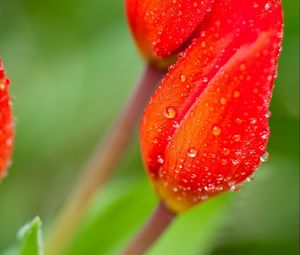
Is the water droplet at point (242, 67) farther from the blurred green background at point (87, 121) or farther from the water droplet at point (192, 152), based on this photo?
the blurred green background at point (87, 121)

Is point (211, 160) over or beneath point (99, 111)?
over

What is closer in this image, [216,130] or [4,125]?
[216,130]

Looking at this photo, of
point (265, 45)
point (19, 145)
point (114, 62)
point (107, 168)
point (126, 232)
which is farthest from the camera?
point (114, 62)

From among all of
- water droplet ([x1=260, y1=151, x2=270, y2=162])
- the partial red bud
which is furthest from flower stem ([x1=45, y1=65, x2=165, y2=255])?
water droplet ([x1=260, y1=151, x2=270, y2=162])

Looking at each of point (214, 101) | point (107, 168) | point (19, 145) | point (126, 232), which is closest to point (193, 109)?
point (214, 101)

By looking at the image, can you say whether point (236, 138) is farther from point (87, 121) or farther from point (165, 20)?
point (87, 121)

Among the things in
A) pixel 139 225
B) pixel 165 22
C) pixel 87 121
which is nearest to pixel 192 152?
pixel 165 22

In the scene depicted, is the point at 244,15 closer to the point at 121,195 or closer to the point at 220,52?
the point at 220,52

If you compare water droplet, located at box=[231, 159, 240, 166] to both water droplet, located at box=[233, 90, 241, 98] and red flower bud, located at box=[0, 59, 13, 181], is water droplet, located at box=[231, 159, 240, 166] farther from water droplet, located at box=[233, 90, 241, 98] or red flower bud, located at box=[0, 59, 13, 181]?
red flower bud, located at box=[0, 59, 13, 181]
